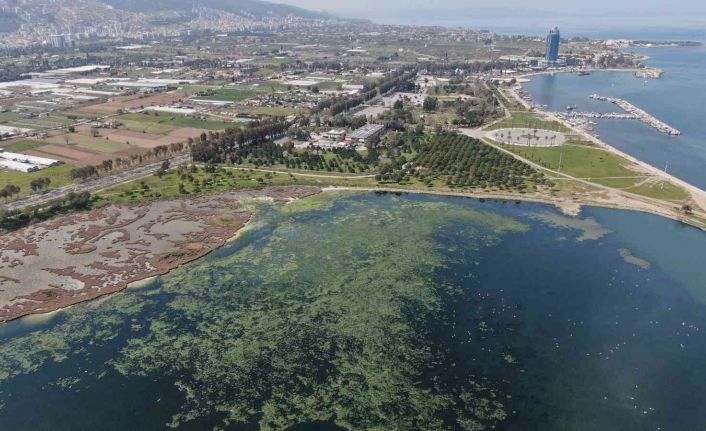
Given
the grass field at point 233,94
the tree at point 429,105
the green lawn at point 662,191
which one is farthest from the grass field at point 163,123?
the green lawn at point 662,191

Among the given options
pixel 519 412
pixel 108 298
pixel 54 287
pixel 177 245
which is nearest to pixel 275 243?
pixel 177 245

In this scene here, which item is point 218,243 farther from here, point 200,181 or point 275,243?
point 200,181

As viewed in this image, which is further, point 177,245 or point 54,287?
point 177,245

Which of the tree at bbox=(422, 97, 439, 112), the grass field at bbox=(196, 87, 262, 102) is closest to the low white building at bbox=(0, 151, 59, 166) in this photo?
the grass field at bbox=(196, 87, 262, 102)

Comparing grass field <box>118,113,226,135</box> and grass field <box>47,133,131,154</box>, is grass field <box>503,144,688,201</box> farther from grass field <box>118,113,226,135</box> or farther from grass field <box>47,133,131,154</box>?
grass field <box>47,133,131,154</box>

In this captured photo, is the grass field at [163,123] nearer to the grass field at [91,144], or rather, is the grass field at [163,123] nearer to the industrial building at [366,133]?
the grass field at [91,144]

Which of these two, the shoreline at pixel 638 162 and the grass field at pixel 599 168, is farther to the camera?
the grass field at pixel 599 168
